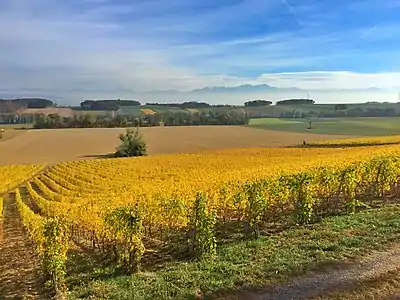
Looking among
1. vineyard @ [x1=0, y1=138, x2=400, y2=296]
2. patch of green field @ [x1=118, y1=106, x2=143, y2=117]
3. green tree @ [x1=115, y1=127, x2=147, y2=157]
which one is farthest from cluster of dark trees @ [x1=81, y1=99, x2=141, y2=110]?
vineyard @ [x1=0, y1=138, x2=400, y2=296]

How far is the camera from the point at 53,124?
123 m

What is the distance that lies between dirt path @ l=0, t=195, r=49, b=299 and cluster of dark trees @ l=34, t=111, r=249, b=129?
10002cm

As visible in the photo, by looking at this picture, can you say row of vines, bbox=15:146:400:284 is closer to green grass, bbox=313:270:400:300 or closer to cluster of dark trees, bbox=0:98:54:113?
green grass, bbox=313:270:400:300

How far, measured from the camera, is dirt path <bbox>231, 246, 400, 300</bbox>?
31.5ft

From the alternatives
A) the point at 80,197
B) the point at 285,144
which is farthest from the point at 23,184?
the point at 285,144

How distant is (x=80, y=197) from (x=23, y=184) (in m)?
15.1

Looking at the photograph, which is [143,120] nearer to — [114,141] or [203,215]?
[114,141]

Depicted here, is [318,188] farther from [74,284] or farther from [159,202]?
[74,284]

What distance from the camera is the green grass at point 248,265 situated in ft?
33.5

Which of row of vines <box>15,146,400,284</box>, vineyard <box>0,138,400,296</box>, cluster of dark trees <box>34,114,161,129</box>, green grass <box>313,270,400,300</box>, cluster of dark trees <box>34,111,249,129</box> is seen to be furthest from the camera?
cluster of dark trees <box>34,111,249,129</box>

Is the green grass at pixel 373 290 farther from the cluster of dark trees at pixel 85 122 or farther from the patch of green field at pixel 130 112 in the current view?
the patch of green field at pixel 130 112

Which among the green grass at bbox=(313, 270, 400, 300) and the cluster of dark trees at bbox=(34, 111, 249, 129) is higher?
the cluster of dark trees at bbox=(34, 111, 249, 129)

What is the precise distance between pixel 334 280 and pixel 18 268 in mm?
10185

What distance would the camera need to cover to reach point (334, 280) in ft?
33.7
